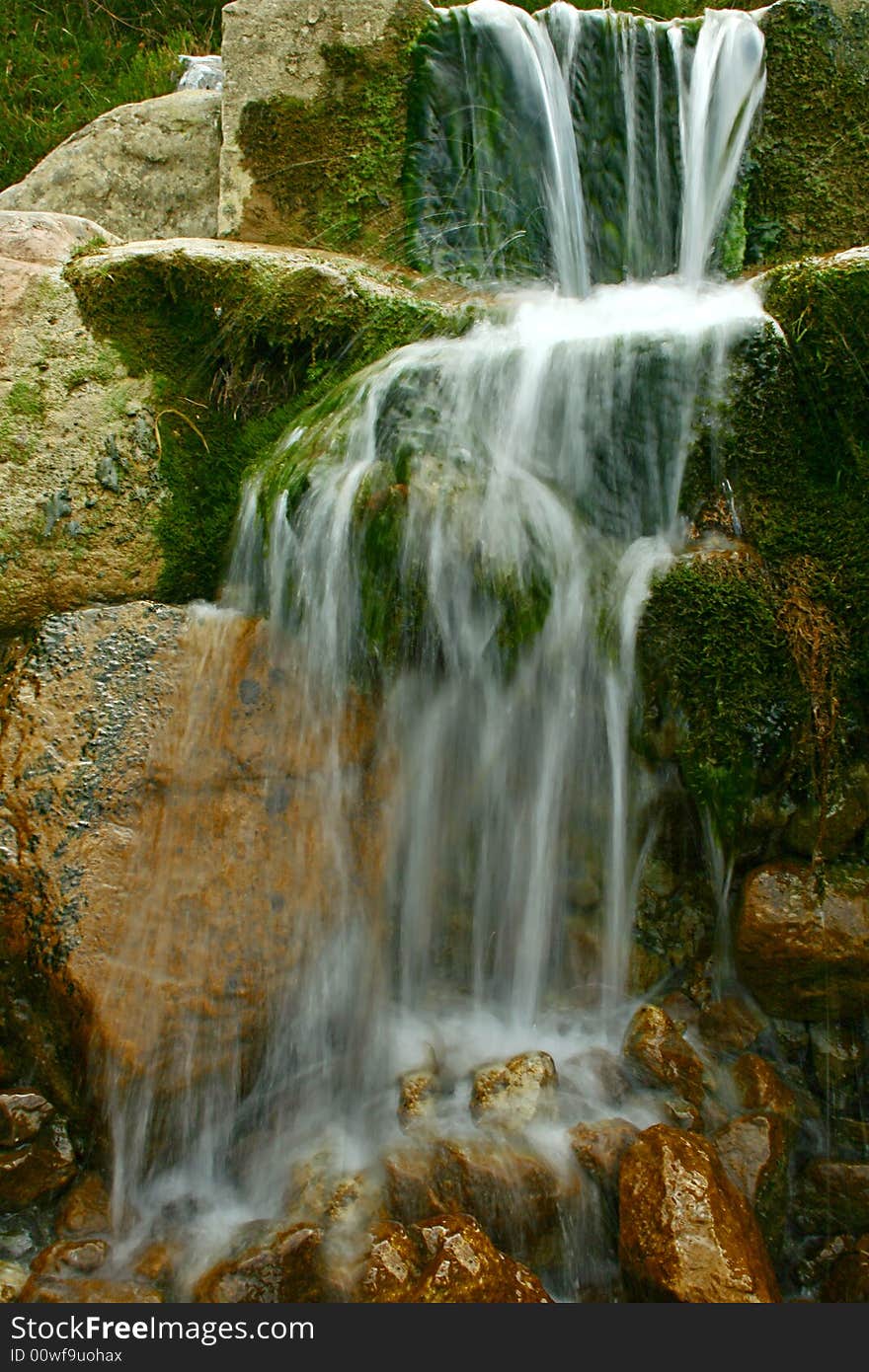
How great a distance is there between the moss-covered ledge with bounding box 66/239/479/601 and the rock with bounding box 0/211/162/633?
0.15m

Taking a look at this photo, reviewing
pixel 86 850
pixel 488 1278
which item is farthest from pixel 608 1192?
pixel 86 850

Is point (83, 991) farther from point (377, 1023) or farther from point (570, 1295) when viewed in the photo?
point (570, 1295)

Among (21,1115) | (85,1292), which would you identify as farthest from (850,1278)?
(21,1115)

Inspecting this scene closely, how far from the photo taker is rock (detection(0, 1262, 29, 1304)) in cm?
263

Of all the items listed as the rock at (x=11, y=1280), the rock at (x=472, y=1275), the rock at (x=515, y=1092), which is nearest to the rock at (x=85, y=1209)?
the rock at (x=11, y=1280)

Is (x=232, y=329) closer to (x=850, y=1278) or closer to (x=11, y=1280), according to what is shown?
(x=11, y=1280)

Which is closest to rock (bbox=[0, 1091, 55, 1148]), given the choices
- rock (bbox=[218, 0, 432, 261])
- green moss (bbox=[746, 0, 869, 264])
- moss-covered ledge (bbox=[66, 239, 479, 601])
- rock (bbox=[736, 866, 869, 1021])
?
rock (bbox=[736, 866, 869, 1021])

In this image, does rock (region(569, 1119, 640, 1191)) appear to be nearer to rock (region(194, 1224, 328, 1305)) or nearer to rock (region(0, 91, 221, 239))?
rock (region(194, 1224, 328, 1305))

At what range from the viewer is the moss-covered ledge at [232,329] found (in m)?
4.43

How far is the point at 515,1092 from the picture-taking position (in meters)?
3.14

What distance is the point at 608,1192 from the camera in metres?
2.87

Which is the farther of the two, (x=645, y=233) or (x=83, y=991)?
(x=645, y=233)

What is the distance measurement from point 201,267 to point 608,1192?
4.21m

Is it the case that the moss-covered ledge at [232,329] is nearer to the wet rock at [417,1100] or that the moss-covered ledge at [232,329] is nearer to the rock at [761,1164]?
the wet rock at [417,1100]
